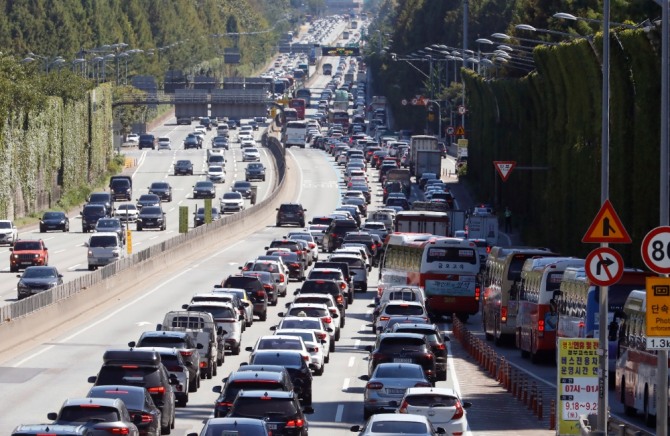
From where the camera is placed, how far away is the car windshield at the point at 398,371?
34.5 m

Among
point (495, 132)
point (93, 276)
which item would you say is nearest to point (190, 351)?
point (93, 276)

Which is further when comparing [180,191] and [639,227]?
[180,191]

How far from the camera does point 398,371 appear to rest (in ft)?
114

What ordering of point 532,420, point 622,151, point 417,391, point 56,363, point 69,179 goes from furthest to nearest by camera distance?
point 69,179, point 622,151, point 56,363, point 532,420, point 417,391

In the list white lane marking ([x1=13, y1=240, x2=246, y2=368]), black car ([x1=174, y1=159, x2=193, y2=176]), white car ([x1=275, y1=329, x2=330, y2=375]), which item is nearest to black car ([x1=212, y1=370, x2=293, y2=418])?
white car ([x1=275, y1=329, x2=330, y2=375])

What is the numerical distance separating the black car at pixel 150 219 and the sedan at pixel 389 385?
6599cm

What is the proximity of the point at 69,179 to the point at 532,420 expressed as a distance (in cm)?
9140

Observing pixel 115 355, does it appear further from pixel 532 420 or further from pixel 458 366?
pixel 458 366

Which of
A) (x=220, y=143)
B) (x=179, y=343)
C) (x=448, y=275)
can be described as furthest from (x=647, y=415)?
(x=220, y=143)

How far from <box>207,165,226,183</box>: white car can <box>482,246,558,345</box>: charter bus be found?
81282mm

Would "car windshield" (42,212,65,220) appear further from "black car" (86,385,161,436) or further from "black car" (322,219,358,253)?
"black car" (86,385,161,436)

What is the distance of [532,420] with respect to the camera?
3600cm

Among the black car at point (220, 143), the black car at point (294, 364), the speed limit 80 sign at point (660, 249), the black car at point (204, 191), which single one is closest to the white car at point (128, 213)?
the black car at point (204, 191)

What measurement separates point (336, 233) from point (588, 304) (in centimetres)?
5095
